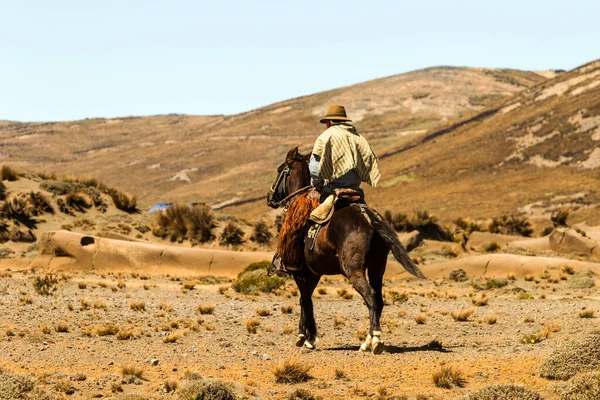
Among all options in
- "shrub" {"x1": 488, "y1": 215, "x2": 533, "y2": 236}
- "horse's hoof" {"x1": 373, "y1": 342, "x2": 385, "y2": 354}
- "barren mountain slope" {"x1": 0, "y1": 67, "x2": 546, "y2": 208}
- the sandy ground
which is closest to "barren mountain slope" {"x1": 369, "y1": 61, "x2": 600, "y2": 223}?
"shrub" {"x1": 488, "y1": 215, "x2": 533, "y2": 236}

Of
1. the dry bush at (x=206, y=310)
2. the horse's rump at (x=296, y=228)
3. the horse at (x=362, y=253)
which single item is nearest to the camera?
the horse at (x=362, y=253)

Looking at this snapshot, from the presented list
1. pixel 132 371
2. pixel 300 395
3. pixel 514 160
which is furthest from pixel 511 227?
pixel 514 160

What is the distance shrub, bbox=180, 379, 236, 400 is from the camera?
30.1ft

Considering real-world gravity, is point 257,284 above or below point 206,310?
below

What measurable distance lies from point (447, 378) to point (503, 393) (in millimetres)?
1318

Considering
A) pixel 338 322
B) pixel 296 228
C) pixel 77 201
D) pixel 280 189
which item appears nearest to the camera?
pixel 296 228

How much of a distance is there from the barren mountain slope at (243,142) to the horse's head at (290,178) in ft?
342

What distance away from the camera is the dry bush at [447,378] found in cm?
1016

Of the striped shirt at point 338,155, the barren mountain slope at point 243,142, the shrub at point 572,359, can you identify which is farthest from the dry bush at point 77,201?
the barren mountain slope at point 243,142

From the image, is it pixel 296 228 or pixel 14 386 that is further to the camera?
pixel 296 228

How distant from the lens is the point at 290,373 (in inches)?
413

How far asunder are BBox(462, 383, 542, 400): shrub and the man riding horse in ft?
13.0

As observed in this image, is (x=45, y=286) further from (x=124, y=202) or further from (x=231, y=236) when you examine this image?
(x=124, y=202)

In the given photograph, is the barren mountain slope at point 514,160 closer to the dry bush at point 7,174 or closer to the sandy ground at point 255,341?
the dry bush at point 7,174
